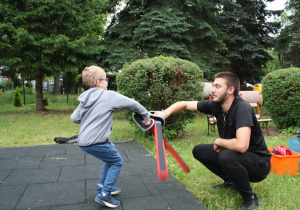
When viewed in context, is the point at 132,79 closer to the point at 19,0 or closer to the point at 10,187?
the point at 10,187

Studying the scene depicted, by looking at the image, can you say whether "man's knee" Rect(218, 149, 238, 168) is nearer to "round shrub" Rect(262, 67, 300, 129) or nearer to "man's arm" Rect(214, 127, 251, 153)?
"man's arm" Rect(214, 127, 251, 153)

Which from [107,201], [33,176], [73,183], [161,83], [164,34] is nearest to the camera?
[107,201]

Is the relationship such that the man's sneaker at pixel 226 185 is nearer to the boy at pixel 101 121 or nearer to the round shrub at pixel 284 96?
the boy at pixel 101 121

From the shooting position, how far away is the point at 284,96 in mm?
7324

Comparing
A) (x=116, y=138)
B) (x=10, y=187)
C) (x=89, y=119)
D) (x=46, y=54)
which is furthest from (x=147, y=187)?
(x=46, y=54)

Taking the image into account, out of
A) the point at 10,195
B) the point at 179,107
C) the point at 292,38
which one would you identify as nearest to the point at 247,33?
the point at 292,38

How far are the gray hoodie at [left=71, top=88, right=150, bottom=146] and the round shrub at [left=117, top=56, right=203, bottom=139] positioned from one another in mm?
3070

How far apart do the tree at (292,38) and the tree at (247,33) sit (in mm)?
1009

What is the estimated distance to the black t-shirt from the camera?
8.99 ft

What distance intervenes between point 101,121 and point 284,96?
20.4ft

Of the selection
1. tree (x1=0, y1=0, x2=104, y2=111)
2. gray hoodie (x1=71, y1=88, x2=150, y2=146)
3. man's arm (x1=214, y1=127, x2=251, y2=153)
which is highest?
tree (x1=0, y1=0, x2=104, y2=111)

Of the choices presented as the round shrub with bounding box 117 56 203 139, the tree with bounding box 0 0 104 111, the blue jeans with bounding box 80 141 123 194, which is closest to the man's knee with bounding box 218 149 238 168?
the blue jeans with bounding box 80 141 123 194

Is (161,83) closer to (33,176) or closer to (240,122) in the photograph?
(33,176)

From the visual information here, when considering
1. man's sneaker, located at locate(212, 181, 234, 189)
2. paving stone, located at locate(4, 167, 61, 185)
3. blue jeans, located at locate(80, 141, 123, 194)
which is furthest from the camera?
paving stone, located at locate(4, 167, 61, 185)
